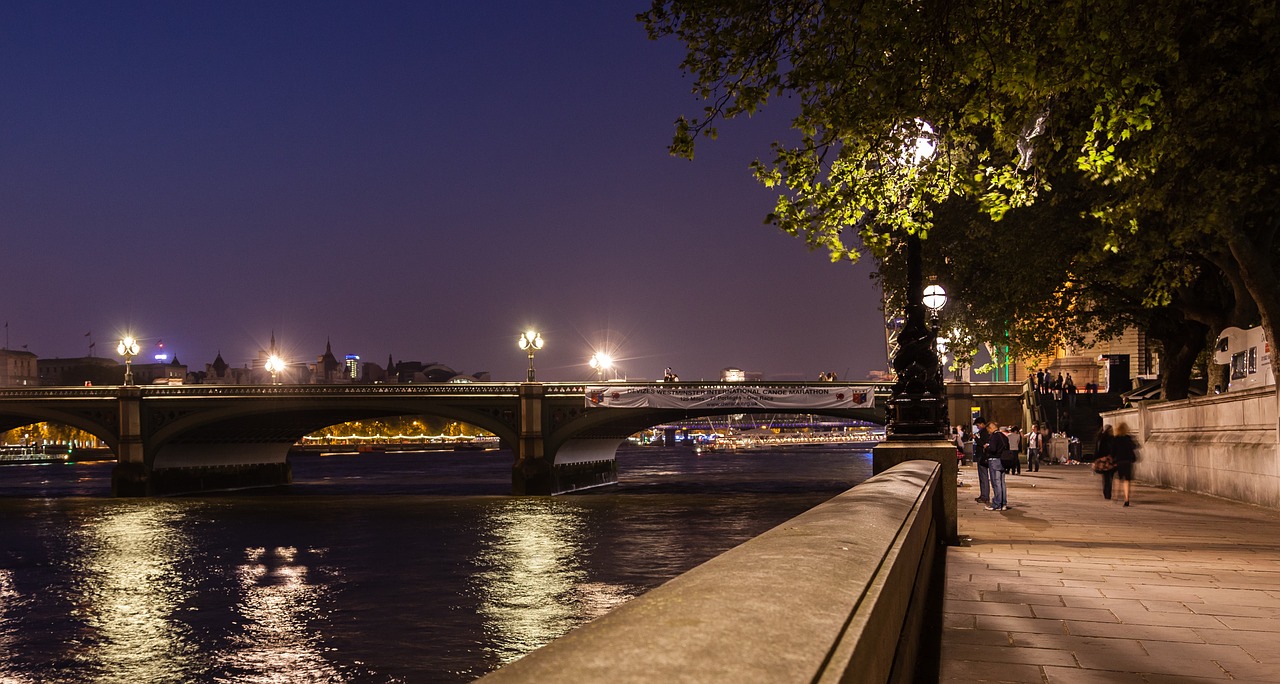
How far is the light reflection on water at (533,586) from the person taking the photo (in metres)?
22.3

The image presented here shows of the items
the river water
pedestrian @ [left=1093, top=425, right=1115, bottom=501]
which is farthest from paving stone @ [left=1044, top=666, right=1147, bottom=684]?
pedestrian @ [left=1093, top=425, right=1115, bottom=501]

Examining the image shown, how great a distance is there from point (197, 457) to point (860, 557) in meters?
70.2

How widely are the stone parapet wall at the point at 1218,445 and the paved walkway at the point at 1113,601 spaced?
2.84 meters

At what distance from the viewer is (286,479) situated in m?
77.9

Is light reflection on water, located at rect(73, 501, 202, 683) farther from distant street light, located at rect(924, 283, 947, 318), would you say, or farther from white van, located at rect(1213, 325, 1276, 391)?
white van, located at rect(1213, 325, 1276, 391)

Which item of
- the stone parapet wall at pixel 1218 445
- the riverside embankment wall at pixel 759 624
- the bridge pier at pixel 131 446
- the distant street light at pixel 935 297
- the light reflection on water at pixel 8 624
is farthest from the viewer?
the bridge pier at pixel 131 446

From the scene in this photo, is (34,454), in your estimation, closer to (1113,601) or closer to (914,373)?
(914,373)

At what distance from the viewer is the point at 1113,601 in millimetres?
8516

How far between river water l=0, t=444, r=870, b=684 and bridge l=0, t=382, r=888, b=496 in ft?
9.60

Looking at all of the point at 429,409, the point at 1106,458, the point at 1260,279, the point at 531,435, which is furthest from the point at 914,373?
the point at 429,409

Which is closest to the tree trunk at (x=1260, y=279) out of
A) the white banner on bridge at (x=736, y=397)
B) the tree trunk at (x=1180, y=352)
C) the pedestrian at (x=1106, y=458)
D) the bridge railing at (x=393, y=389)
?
the pedestrian at (x=1106, y=458)

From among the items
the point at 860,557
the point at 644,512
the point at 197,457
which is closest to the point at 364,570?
the point at 644,512

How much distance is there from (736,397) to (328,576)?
29357mm

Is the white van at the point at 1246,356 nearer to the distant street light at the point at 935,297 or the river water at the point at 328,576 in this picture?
the distant street light at the point at 935,297
